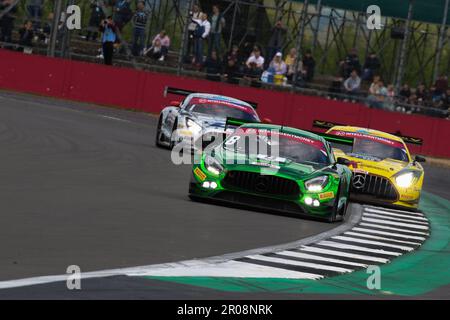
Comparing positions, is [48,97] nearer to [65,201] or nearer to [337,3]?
[337,3]

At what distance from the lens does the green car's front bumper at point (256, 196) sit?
15.9 m

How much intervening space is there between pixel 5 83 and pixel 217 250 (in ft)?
87.4

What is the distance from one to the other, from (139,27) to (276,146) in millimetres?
20895

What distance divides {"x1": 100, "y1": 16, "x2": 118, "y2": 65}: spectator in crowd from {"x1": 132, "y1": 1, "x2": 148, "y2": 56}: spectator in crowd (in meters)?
0.73

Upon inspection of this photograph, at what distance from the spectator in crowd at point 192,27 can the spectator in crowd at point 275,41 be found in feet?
7.32

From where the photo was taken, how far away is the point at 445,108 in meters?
36.2

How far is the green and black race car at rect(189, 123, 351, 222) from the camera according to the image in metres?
15.9

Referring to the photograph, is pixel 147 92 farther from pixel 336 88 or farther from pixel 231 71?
pixel 336 88

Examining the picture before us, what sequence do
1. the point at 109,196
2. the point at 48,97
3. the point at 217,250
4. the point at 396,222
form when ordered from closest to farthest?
the point at 217,250 < the point at 109,196 < the point at 396,222 < the point at 48,97

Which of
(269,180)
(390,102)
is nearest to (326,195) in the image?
(269,180)

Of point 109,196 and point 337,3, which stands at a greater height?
point 337,3

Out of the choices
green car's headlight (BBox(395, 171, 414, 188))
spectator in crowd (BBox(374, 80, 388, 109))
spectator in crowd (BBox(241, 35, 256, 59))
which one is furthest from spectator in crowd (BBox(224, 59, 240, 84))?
green car's headlight (BBox(395, 171, 414, 188))

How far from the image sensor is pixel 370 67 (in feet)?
123
